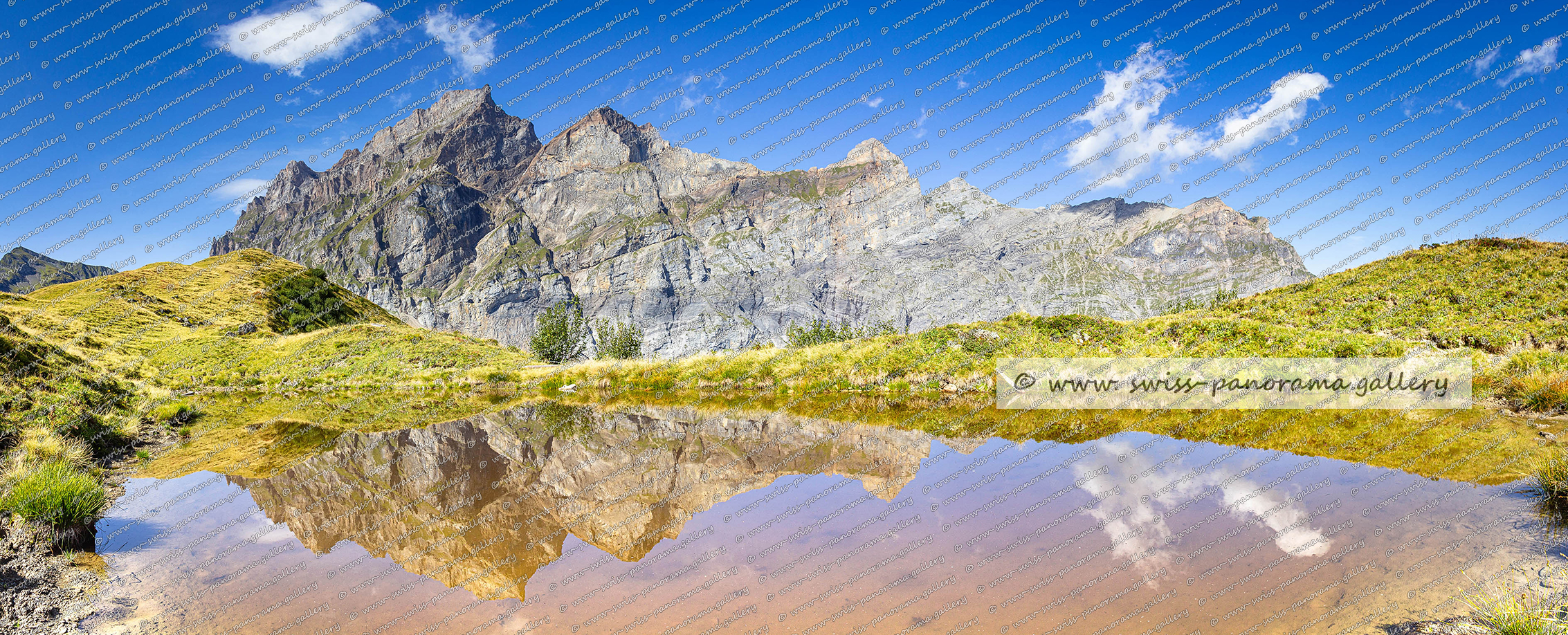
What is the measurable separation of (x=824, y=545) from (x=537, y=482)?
230 inches

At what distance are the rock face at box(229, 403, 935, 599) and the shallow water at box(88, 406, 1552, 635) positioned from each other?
0.07m

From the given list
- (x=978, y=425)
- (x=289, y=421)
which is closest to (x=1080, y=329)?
(x=978, y=425)

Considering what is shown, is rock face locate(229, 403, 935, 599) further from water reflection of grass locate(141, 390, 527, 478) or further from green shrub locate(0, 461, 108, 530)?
green shrub locate(0, 461, 108, 530)

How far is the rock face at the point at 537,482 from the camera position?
8.25 m

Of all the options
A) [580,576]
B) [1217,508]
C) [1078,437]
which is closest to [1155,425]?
[1078,437]

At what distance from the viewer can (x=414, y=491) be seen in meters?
10.8

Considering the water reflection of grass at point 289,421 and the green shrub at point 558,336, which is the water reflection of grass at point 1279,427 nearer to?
the water reflection of grass at point 289,421

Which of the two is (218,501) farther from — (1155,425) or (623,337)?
(623,337)

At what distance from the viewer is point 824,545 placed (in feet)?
26.2

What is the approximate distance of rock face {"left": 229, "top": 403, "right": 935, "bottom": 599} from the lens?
325 inches

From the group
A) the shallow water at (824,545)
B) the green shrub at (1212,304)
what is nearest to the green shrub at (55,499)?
the shallow water at (824,545)

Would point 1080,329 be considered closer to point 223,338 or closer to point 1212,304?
point 1212,304

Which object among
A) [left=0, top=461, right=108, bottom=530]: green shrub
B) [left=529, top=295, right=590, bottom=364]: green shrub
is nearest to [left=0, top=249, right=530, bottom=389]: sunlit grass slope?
[left=529, top=295, right=590, bottom=364]: green shrub

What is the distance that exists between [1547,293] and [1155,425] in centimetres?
1873
